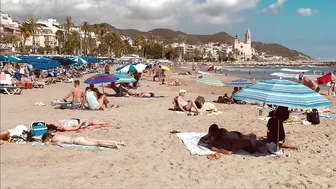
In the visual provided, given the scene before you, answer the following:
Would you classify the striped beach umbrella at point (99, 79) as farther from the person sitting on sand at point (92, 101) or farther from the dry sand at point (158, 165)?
the dry sand at point (158, 165)

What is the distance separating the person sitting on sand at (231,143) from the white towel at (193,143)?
180 mm

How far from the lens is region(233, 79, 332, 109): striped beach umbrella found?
565 centimetres

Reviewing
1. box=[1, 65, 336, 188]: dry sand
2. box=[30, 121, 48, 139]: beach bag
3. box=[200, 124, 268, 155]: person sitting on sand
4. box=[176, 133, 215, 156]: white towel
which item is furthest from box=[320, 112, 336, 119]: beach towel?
box=[30, 121, 48, 139]: beach bag

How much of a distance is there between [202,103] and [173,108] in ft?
3.66

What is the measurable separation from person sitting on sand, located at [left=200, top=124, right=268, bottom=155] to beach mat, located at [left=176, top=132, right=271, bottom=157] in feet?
0.30

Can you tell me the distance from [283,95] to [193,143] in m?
2.11

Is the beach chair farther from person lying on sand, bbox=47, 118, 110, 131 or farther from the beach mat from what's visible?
the beach mat

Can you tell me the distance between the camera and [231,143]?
660cm

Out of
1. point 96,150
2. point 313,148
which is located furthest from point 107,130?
point 313,148

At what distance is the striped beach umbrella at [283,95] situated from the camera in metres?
5.65

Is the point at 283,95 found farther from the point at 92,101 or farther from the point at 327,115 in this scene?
the point at 92,101

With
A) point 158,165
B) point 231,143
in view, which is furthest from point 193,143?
point 158,165

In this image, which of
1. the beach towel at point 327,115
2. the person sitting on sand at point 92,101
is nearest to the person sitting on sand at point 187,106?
the person sitting on sand at point 92,101

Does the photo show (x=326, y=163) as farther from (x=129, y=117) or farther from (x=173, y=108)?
(x=173, y=108)
